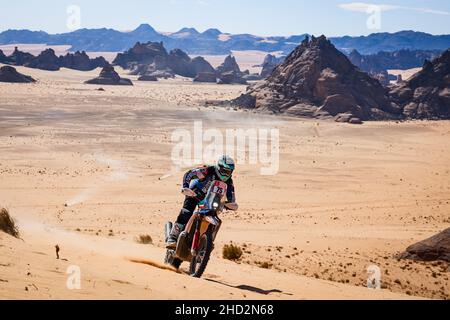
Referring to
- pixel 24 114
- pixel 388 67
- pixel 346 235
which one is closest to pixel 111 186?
pixel 346 235

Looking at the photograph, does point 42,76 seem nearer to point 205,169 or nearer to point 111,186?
point 111,186

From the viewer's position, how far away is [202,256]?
28.0 feet

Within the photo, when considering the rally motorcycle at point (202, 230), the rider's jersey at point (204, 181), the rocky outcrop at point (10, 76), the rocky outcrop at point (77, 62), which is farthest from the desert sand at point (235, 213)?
the rocky outcrop at point (77, 62)

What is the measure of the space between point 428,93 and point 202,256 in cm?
6256

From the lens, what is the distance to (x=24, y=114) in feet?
168

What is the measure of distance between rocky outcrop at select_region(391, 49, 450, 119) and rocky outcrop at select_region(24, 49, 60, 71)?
83625mm

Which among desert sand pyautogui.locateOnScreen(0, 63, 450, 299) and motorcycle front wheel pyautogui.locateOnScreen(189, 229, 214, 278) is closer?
desert sand pyautogui.locateOnScreen(0, 63, 450, 299)

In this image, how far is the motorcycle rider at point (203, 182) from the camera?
838 cm

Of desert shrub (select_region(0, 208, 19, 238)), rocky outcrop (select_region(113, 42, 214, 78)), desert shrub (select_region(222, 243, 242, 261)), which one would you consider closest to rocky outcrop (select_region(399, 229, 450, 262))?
desert shrub (select_region(222, 243, 242, 261))

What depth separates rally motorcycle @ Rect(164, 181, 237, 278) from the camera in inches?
325

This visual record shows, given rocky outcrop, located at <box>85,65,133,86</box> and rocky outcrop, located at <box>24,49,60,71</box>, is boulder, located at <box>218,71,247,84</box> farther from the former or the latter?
rocky outcrop, located at <box>24,49,60,71</box>

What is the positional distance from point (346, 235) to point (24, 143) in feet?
86.4

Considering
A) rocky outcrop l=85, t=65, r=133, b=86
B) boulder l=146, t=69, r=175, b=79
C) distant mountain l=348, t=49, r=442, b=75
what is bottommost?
rocky outcrop l=85, t=65, r=133, b=86

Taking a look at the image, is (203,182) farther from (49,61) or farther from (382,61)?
(382,61)
